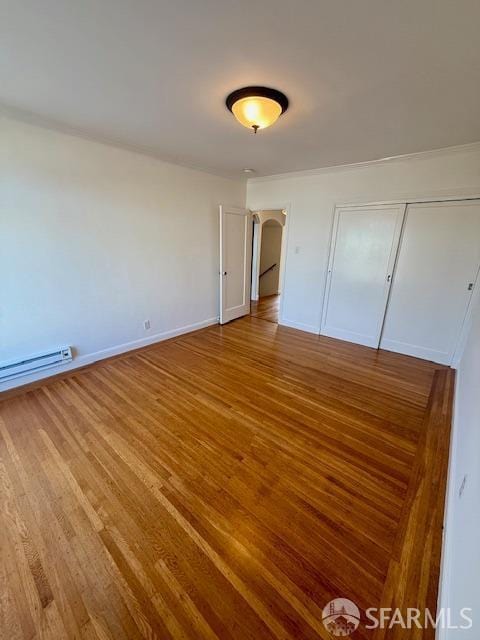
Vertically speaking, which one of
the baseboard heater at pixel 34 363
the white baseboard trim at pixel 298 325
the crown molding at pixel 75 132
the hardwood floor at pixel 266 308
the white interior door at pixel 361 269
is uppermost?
the crown molding at pixel 75 132

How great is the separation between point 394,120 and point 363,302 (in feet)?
7.15

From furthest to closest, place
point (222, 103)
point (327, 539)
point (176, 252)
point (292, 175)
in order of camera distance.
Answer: point (292, 175) → point (176, 252) → point (222, 103) → point (327, 539)

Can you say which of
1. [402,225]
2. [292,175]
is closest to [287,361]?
[402,225]

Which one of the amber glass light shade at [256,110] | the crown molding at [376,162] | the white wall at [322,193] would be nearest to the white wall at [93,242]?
the crown molding at [376,162]

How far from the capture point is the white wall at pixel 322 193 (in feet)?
9.27

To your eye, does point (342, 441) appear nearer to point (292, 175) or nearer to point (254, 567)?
point (254, 567)

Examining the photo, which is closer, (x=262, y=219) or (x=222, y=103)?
(x=222, y=103)

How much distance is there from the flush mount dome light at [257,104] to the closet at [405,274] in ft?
7.01

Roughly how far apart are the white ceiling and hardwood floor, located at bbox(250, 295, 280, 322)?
3.10 metres

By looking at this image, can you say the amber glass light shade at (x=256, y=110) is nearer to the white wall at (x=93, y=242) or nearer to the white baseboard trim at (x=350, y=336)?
the white wall at (x=93, y=242)

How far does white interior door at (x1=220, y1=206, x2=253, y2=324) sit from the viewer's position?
4.18 metres

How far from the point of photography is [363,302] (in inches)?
146
